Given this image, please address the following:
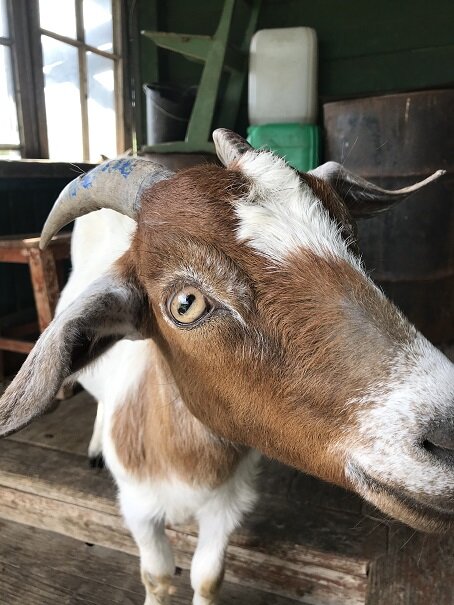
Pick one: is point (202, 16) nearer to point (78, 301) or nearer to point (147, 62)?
point (147, 62)

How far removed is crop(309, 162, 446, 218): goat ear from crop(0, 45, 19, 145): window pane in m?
3.25

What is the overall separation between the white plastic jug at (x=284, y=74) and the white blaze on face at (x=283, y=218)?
400 centimetres

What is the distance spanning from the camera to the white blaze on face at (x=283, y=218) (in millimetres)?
1211

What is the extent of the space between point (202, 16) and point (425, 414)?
606 cm

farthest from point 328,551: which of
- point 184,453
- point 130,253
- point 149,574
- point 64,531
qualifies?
point 130,253

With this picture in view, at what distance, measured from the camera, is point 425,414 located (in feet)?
3.06

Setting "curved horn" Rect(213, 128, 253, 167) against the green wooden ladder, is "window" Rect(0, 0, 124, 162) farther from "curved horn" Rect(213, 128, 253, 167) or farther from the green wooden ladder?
"curved horn" Rect(213, 128, 253, 167)

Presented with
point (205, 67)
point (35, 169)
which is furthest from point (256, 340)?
point (205, 67)

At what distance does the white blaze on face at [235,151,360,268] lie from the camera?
121cm

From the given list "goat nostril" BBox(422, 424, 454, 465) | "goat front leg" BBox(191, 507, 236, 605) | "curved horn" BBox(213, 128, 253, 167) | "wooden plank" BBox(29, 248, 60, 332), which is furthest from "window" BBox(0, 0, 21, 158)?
"goat nostril" BBox(422, 424, 454, 465)

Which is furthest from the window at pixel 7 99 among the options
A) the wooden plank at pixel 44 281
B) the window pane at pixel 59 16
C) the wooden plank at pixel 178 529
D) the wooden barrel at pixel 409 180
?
the wooden barrel at pixel 409 180

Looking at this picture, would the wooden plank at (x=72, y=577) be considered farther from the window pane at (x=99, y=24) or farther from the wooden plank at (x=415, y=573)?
the window pane at (x=99, y=24)

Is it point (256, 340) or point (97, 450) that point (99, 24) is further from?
point (256, 340)

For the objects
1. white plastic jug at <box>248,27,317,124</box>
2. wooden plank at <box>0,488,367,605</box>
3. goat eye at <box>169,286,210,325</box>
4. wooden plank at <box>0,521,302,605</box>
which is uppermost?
white plastic jug at <box>248,27,317,124</box>
